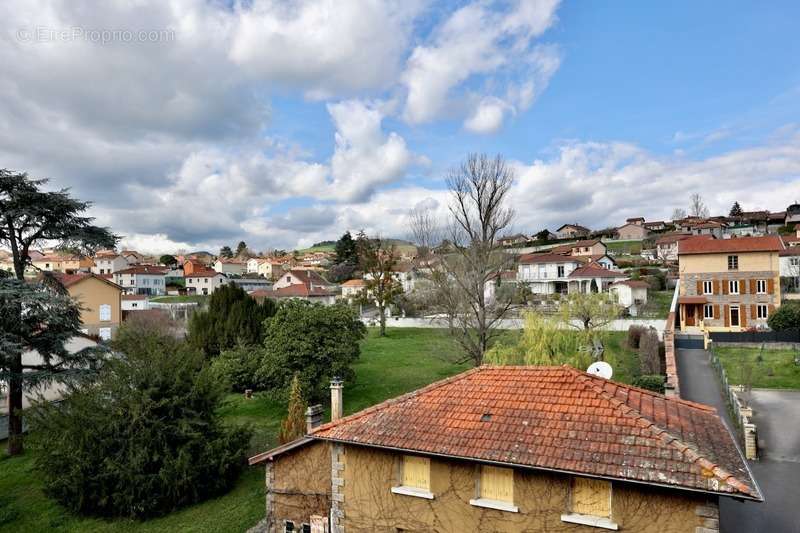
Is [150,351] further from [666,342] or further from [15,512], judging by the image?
[666,342]

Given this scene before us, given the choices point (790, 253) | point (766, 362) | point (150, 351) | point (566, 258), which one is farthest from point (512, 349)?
point (790, 253)

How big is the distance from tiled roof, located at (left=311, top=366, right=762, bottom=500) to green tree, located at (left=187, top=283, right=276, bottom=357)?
2100cm

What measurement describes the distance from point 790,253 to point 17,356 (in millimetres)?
64363

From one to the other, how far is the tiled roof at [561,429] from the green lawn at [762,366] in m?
15.3

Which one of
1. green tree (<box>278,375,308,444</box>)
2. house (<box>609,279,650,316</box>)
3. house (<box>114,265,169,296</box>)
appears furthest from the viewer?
house (<box>114,265,169,296</box>)

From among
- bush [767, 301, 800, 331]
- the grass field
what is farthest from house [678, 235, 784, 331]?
the grass field

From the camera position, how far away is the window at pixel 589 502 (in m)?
8.64

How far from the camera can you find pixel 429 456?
10.1 meters

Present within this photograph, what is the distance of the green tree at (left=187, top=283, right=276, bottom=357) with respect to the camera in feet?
101

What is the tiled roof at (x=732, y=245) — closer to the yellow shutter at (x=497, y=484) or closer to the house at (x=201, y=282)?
the yellow shutter at (x=497, y=484)

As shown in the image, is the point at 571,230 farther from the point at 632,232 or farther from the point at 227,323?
the point at 227,323

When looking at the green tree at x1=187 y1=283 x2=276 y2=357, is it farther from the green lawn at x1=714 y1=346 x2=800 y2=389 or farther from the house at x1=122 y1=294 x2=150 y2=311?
the house at x1=122 y1=294 x2=150 y2=311

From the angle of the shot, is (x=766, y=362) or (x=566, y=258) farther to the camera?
(x=566, y=258)

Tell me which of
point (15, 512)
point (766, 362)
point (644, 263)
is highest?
point (644, 263)
